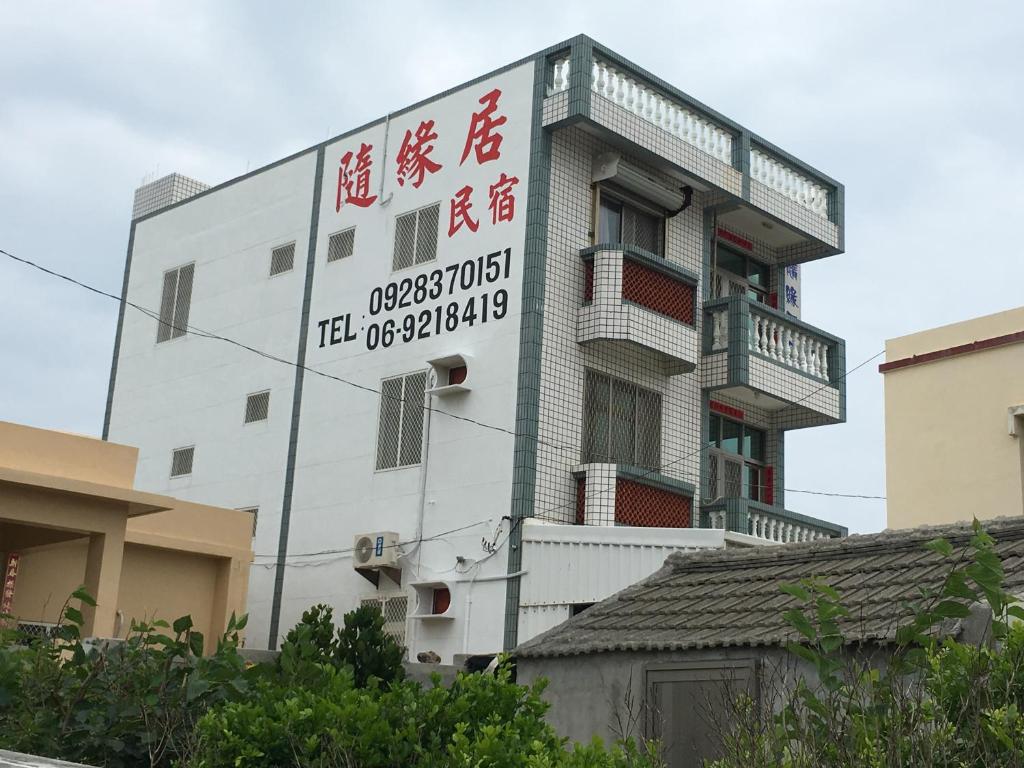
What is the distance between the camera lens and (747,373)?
20078 millimetres

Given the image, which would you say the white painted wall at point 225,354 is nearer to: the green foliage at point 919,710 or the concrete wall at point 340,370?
the concrete wall at point 340,370

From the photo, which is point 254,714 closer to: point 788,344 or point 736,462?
point 736,462

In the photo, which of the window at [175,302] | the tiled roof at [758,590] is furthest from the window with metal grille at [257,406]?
the tiled roof at [758,590]

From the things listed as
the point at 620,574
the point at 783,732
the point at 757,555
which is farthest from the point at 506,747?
the point at 620,574

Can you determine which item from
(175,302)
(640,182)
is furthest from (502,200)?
(175,302)

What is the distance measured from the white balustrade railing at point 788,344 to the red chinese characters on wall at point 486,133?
4.52 metres

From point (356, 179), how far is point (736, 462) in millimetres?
7641

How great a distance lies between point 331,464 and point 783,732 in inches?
641

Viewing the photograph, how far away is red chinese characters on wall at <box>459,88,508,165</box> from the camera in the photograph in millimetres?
19797

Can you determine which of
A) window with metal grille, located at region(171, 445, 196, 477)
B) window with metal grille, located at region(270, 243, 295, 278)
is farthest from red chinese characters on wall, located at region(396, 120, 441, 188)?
window with metal grille, located at region(171, 445, 196, 477)

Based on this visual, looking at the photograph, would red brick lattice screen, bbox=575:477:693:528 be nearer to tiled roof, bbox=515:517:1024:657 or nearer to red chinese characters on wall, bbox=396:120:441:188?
red chinese characters on wall, bbox=396:120:441:188

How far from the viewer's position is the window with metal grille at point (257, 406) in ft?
74.0

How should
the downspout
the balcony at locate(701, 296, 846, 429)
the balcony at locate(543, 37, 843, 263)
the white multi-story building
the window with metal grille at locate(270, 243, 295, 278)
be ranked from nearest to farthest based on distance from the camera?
the downspout < the white multi-story building < the balcony at locate(543, 37, 843, 263) < the balcony at locate(701, 296, 846, 429) < the window with metal grille at locate(270, 243, 295, 278)

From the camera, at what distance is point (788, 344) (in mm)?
21312
